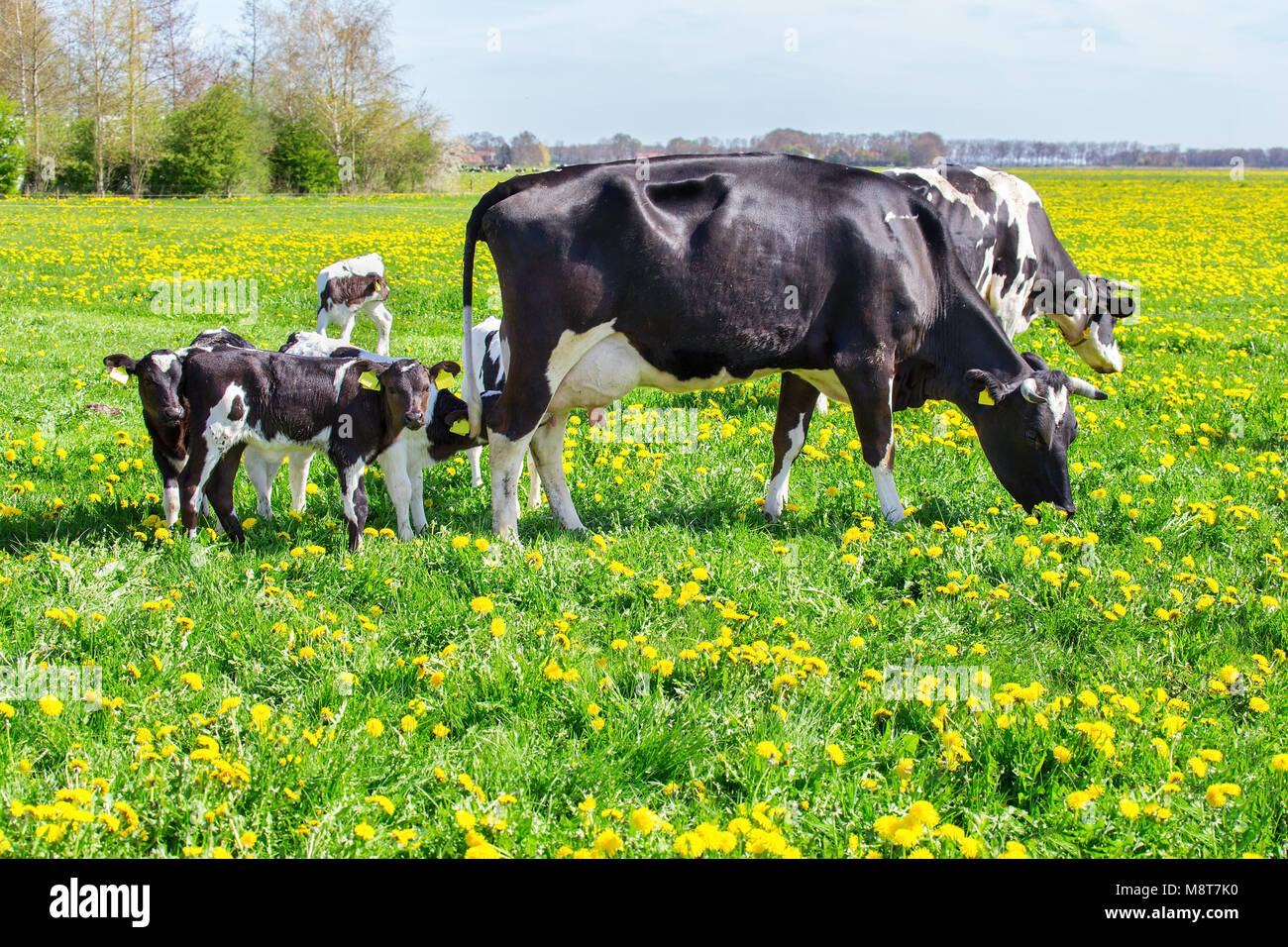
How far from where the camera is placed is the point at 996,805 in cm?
365

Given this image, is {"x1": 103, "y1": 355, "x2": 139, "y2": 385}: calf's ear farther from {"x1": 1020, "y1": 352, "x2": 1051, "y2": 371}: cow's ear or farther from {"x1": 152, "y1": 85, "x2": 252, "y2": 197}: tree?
{"x1": 152, "y1": 85, "x2": 252, "y2": 197}: tree

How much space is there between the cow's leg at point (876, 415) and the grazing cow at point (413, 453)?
2.53 metres

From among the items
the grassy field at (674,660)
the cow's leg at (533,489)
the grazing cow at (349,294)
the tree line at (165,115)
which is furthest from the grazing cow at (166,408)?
the tree line at (165,115)

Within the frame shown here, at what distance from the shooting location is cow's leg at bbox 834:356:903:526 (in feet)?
21.7

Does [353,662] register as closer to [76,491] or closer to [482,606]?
[482,606]

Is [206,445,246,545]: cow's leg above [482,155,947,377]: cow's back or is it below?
below

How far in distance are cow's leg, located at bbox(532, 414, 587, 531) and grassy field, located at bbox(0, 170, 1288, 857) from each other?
332 millimetres

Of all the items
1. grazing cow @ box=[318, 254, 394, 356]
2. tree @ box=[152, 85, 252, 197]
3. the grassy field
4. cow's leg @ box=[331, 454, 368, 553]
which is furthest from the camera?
tree @ box=[152, 85, 252, 197]

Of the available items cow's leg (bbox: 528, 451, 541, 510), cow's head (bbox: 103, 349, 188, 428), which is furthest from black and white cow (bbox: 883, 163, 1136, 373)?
cow's head (bbox: 103, 349, 188, 428)

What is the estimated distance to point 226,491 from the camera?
21.1 feet

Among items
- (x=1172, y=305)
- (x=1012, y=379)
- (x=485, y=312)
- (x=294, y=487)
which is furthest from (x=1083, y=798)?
(x=1172, y=305)

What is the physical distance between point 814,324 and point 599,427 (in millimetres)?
2434

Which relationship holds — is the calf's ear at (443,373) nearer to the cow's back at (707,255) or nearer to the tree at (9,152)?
the cow's back at (707,255)

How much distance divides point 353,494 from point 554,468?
1.27m
